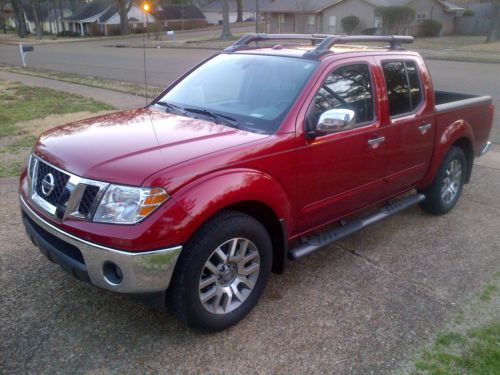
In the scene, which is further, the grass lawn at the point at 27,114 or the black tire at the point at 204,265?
the grass lawn at the point at 27,114

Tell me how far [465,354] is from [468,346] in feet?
0.32

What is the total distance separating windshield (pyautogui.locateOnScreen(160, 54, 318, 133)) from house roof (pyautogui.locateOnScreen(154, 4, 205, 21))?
66618 millimetres

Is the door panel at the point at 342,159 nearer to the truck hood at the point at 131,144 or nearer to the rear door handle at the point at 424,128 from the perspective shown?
the truck hood at the point at 131,144

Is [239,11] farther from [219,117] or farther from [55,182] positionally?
[55,182]

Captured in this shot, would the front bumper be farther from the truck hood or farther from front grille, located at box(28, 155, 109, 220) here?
the truck hood

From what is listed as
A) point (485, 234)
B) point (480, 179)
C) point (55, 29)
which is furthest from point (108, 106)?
point (55, 29)

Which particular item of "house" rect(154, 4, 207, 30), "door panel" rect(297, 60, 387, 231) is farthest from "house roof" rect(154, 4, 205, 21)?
"door panel" rect(297, 60, 387, 231)

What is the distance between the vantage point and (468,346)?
318 cm

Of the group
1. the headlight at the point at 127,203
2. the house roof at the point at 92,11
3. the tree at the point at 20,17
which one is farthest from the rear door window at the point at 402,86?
the house roof at the point at 92,11

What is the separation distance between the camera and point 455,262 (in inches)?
169

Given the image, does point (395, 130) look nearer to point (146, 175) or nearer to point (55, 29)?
point (146, 175)

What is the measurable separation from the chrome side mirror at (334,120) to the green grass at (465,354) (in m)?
1.59

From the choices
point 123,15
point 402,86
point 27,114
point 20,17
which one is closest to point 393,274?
point 402,86

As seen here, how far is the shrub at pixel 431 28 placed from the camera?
4331 centimetres
